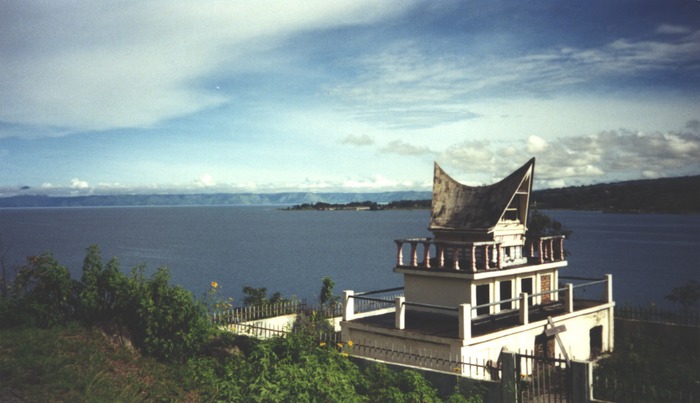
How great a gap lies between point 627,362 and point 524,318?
4.89 meters

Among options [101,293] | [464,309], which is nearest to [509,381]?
[464,309]

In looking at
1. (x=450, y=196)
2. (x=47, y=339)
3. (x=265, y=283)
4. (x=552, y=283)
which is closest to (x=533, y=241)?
(x=552, y=283)

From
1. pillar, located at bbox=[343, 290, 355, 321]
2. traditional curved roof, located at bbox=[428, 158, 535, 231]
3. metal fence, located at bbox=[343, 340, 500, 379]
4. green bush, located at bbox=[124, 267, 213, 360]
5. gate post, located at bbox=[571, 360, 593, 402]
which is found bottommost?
metal fence, located at bbox=[343, 340, 500, 379]

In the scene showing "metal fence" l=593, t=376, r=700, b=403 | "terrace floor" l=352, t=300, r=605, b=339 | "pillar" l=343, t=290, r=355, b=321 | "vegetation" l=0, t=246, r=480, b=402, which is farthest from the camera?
"pillar" l=343, t=290, r=355, b=321

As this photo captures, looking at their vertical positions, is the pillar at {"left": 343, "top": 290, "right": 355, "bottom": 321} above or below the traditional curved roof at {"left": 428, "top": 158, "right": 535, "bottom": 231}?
below

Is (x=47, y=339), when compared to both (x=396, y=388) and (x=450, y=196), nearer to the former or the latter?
(x=396, y=388)

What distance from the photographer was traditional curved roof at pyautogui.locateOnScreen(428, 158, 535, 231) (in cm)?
2484

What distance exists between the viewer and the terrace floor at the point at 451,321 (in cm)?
2133

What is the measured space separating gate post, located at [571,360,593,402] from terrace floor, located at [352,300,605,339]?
4.73 meters

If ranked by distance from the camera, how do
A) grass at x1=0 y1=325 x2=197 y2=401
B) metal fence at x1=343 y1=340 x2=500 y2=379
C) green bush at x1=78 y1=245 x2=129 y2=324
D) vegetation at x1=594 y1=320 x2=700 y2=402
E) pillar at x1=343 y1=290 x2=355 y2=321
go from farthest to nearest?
pillar at x1=343 y1=290 x2=355 y2=321 → vegetation at x1=594 y1=320 x2=700 y2=402 → metal fence at x1=343 y1=340 x2=500 y2=379 → green bush at x1=78 y1=245 x2=129 y2=324 → grass at x1=0 y1=325 x2=197 y2=401

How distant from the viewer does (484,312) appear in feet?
77.4

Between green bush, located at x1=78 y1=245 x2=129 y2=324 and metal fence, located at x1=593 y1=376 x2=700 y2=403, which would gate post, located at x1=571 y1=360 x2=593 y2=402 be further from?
green bush, located at x1=78 y1=245 x2=129 y2=324

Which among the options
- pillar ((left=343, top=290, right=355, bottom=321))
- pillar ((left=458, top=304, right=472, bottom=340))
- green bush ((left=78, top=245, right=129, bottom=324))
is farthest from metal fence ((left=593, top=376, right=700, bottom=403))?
green bush ((left=78, top=245, right=129, bottom=324))

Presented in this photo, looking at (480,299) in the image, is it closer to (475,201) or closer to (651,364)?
(475,201)
